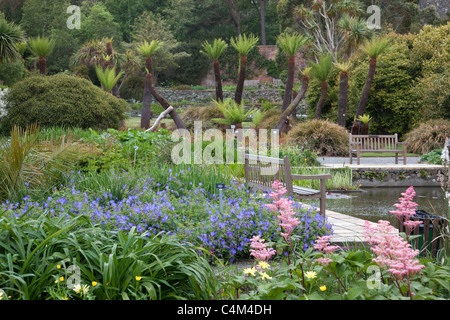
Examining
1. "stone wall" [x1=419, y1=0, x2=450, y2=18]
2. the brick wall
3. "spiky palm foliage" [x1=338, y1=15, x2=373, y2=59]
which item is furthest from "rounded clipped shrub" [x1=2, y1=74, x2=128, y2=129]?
"stone wall" [x1=419, y1=0, x2=450, y2=18]

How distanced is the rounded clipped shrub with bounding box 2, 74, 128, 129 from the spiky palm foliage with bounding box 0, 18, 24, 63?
2567 millimetres

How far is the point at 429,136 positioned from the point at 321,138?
355cm

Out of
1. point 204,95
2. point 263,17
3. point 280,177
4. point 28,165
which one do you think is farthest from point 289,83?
point 263,17

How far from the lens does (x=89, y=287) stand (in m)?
2.29

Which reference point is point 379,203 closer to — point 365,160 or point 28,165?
point 365,160

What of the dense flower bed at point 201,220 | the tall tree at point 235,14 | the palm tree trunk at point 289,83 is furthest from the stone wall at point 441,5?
the dense flower bed at point 201,220

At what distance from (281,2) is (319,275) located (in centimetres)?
2825

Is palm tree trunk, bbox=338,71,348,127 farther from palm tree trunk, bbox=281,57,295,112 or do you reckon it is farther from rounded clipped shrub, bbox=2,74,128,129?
rounded clipped shrub, bbox=2,74,128,129

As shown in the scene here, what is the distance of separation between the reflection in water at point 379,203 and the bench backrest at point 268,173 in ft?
5.43

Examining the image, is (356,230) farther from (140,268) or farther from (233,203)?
(140,268)

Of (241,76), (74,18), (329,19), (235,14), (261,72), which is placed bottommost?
(241,76)

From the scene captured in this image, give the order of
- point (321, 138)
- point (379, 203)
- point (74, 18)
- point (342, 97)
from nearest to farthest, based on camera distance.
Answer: point (379, 203)
point (321, 138)
point (342, 97)
point (74, 18)

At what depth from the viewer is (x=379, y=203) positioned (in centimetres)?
760

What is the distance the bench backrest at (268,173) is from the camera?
4516 mm
